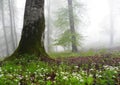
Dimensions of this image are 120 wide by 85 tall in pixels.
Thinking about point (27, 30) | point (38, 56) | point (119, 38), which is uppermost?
point (27, 30)

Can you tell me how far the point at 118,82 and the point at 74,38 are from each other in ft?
52.7

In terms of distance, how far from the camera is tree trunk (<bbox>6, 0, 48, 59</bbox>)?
29.8 feet

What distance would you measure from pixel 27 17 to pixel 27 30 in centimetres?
55

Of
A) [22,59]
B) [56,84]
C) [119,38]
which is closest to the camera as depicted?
[56,84]

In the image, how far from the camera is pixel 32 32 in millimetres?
9109

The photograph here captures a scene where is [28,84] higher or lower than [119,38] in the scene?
higher

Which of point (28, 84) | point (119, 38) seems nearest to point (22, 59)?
point (28, 84)

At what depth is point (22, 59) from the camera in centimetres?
841

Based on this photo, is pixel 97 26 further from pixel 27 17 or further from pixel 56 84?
pixel 56 84

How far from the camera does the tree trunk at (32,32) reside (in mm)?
9078

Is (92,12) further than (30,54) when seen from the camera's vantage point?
Yes

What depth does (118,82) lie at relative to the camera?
4660mm

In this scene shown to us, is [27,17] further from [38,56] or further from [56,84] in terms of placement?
[56,84]

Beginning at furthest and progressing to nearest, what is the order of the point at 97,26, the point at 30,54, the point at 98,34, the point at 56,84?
the point at 97,26 → the point at 98,34 → the point at 30,54 → the point at 56,84
